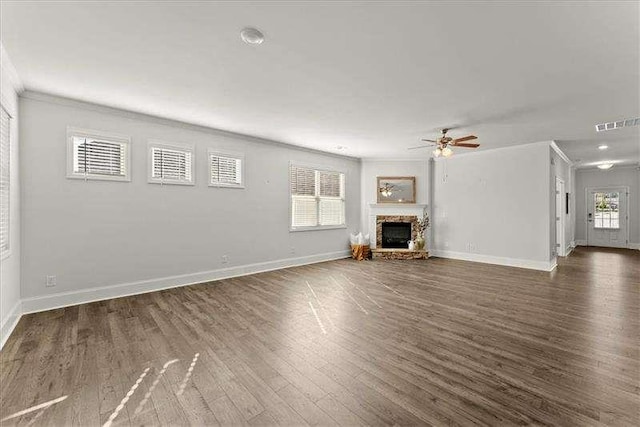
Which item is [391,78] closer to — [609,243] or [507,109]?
[507,109]

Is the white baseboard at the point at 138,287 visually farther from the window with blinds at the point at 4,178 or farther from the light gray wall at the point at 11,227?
the window with blinds at the point at 4,178

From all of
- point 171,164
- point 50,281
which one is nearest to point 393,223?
point 171,164

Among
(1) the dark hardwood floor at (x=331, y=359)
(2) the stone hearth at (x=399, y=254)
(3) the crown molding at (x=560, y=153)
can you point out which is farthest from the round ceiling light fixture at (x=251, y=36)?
(3) the crown molding at (x=560, y=153)

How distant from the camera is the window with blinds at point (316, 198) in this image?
21.6 ft

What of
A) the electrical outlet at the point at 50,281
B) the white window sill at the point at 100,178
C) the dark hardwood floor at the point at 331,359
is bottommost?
the dark hardwood floor at the point at 331,359

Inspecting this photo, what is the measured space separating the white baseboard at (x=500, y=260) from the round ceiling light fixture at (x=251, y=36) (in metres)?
6.69

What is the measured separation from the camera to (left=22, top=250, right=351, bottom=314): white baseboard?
11.8ft

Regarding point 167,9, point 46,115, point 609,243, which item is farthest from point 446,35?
point 609,243

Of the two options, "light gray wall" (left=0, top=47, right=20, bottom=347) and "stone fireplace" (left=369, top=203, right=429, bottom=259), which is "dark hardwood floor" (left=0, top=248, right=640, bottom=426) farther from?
"stone fireplace" (left=369, top=203, right=429, bottom=259)

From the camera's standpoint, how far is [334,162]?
24.3ft

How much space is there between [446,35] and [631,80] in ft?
7.93

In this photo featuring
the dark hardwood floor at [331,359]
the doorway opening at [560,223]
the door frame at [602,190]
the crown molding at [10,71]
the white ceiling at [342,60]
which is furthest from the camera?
the door frame at [602,190]

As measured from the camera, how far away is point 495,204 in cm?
669

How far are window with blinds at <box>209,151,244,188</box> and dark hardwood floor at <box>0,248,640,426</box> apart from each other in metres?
2.02
